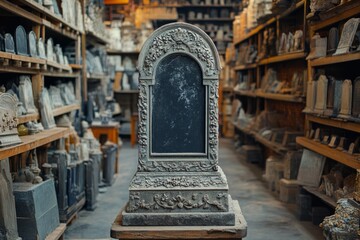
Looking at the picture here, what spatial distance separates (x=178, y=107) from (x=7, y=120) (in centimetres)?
122

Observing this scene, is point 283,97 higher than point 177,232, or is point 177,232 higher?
point 283,97

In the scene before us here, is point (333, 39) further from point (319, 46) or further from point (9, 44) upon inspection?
point (9, 44)

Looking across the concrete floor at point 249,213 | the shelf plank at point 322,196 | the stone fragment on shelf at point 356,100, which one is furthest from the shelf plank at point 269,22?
the concrete floor at point 249,213

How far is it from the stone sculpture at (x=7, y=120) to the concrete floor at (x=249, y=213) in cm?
151

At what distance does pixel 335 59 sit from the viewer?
4375mm

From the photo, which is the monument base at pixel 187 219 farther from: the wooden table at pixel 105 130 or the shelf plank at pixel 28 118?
the wooden table at pixel 105 130

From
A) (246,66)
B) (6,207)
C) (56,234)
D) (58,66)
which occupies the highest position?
(246,66)

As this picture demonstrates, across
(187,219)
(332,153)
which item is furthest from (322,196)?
(187,219)

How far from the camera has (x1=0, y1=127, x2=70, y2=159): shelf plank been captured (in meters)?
3.23

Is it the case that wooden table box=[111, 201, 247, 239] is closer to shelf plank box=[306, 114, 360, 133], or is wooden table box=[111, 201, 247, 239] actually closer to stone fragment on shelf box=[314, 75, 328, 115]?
shelf plank box=[306, 114, 360, 133]

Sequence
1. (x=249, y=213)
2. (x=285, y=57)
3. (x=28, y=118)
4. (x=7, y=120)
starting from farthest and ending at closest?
(x=285, y=57) < (x=249, y=213) < (x=28, y=118) < (x=7, y=120)

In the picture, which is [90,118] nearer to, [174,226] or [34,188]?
[34,188]

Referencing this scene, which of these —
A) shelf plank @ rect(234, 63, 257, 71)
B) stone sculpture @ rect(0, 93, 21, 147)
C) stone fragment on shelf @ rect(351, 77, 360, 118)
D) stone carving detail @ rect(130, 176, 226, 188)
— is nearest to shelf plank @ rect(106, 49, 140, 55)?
shelf plank @ rect(234, 63, 257, 71)

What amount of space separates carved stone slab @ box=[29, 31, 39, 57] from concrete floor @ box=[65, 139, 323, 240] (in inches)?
68.0
